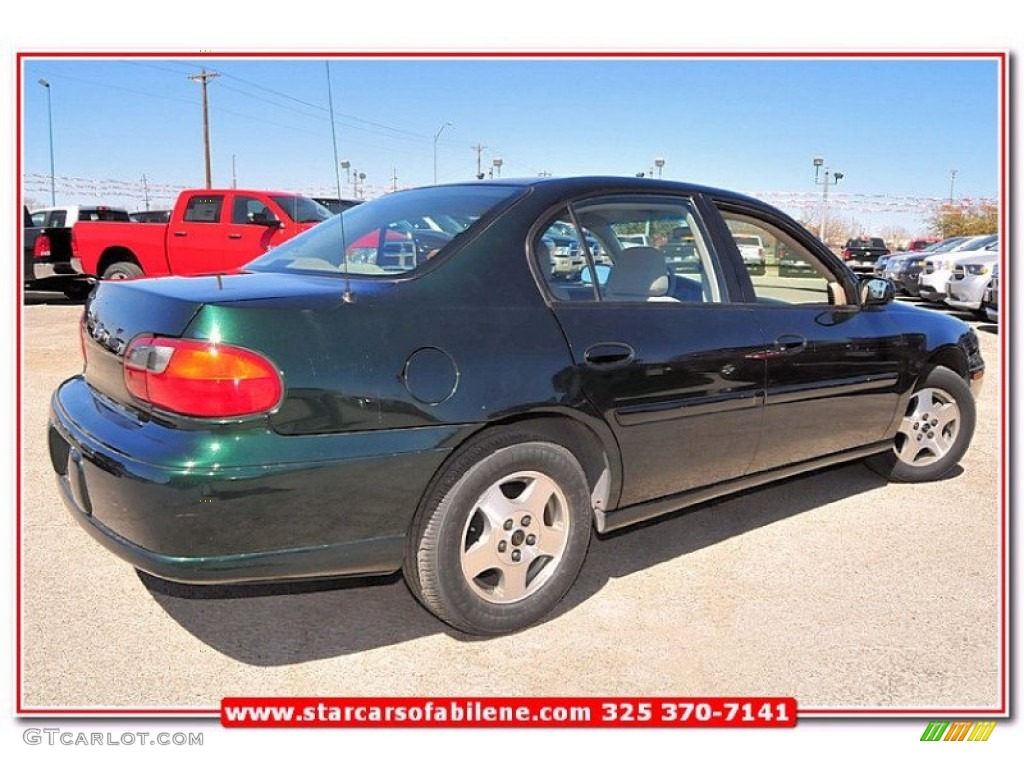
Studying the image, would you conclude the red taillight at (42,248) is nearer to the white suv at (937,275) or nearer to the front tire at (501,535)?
the front tire at (501,535)

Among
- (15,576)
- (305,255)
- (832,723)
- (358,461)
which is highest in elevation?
(305,255)

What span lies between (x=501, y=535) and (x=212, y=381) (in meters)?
1.06

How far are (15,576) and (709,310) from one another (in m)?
2.75

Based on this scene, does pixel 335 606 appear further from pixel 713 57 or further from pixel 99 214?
pixel 99 214

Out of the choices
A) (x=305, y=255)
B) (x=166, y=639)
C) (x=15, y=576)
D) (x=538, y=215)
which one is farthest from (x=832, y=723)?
(x=15, y=576)

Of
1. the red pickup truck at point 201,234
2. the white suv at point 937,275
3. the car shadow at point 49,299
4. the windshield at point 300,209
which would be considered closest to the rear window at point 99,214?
the car shadow at point 49,299

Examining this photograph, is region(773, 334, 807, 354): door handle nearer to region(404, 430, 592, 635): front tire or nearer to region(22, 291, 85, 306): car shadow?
region(404, 430, 592, 635): front tire

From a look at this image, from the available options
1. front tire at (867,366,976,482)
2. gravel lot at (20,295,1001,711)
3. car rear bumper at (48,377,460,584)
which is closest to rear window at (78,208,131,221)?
gravel lot at (20,295,1001,711)

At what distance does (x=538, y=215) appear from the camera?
314 cm

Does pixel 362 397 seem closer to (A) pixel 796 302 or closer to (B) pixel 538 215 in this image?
(B) pixel 538 215

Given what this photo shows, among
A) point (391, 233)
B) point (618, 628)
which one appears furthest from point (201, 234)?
point (618, 628)

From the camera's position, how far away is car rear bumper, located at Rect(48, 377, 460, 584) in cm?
241

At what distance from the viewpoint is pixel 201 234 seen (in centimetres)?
1300

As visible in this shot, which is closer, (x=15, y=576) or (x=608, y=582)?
(x=15, y=576)
